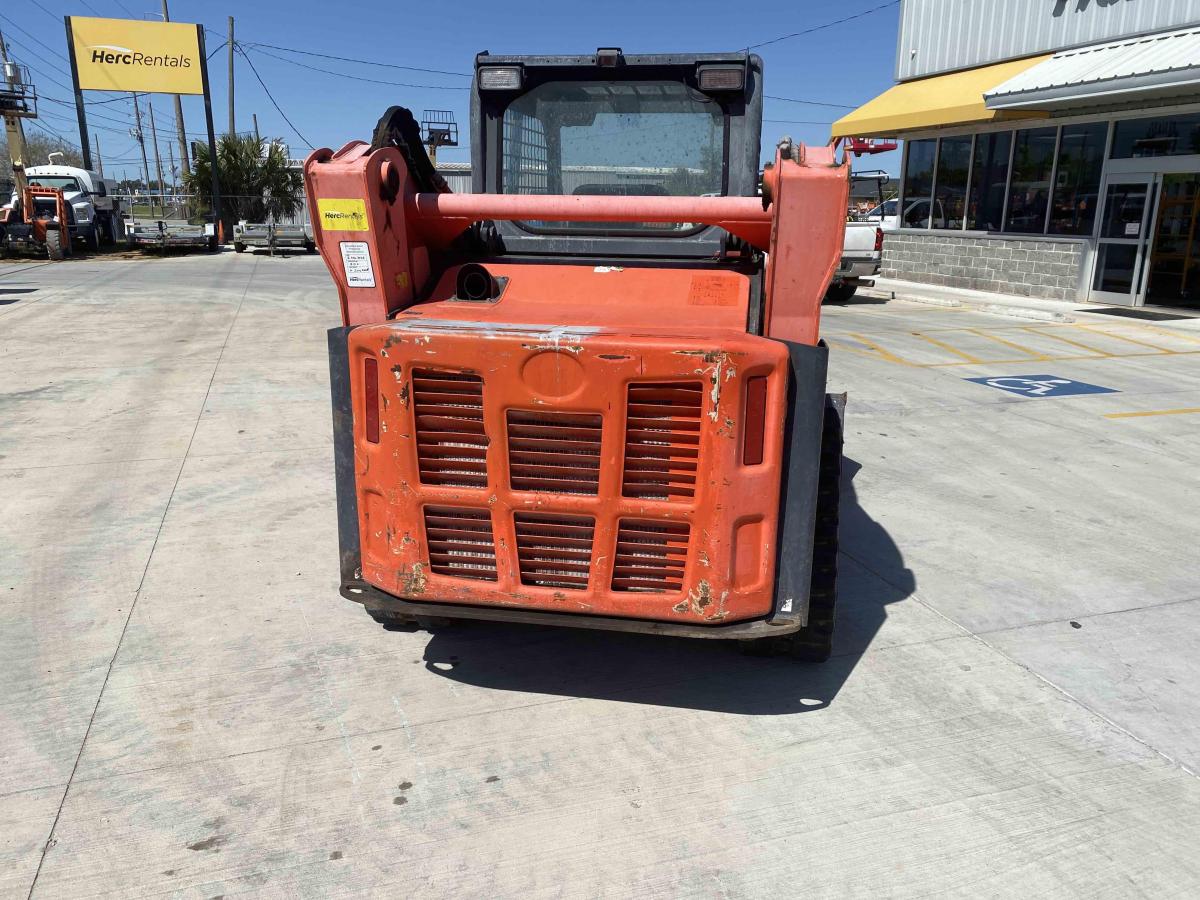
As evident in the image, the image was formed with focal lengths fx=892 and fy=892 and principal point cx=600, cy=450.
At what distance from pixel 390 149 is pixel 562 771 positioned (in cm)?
245

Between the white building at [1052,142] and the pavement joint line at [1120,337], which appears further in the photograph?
the white building at [1052,142]

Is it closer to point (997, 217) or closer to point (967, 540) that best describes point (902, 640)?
point (967, 540)

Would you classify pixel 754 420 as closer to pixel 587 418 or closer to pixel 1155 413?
pixel 587 418

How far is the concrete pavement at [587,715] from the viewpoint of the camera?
8.84 ft

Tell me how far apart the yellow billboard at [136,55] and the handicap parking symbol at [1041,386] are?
109 feet

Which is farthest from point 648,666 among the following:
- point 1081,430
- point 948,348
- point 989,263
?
point 989,263

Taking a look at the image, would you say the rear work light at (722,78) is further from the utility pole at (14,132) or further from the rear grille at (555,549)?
the utility pole at (14,132)

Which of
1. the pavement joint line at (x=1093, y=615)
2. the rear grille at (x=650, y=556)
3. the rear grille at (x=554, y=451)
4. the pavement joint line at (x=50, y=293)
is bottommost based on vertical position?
the pavement joint line at (x=1093, y=615)

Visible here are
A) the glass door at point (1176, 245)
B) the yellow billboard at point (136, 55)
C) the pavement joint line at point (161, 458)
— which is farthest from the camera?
the yellow billboard at point (136, 55)

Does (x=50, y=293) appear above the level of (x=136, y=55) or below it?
below

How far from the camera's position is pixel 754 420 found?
3008mm

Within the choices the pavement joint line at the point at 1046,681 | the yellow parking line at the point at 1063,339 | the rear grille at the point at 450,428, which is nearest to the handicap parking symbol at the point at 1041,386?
the yellow parking line at the point at 1063,339

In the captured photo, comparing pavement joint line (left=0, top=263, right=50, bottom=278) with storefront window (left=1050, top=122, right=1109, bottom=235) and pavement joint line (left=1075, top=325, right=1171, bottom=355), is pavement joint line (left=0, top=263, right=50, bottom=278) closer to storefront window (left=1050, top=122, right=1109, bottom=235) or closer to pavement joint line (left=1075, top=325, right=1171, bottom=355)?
pavement joint line (left=1075, top=325, right=1171, bottom=355)

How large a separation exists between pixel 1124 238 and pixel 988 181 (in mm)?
3287
